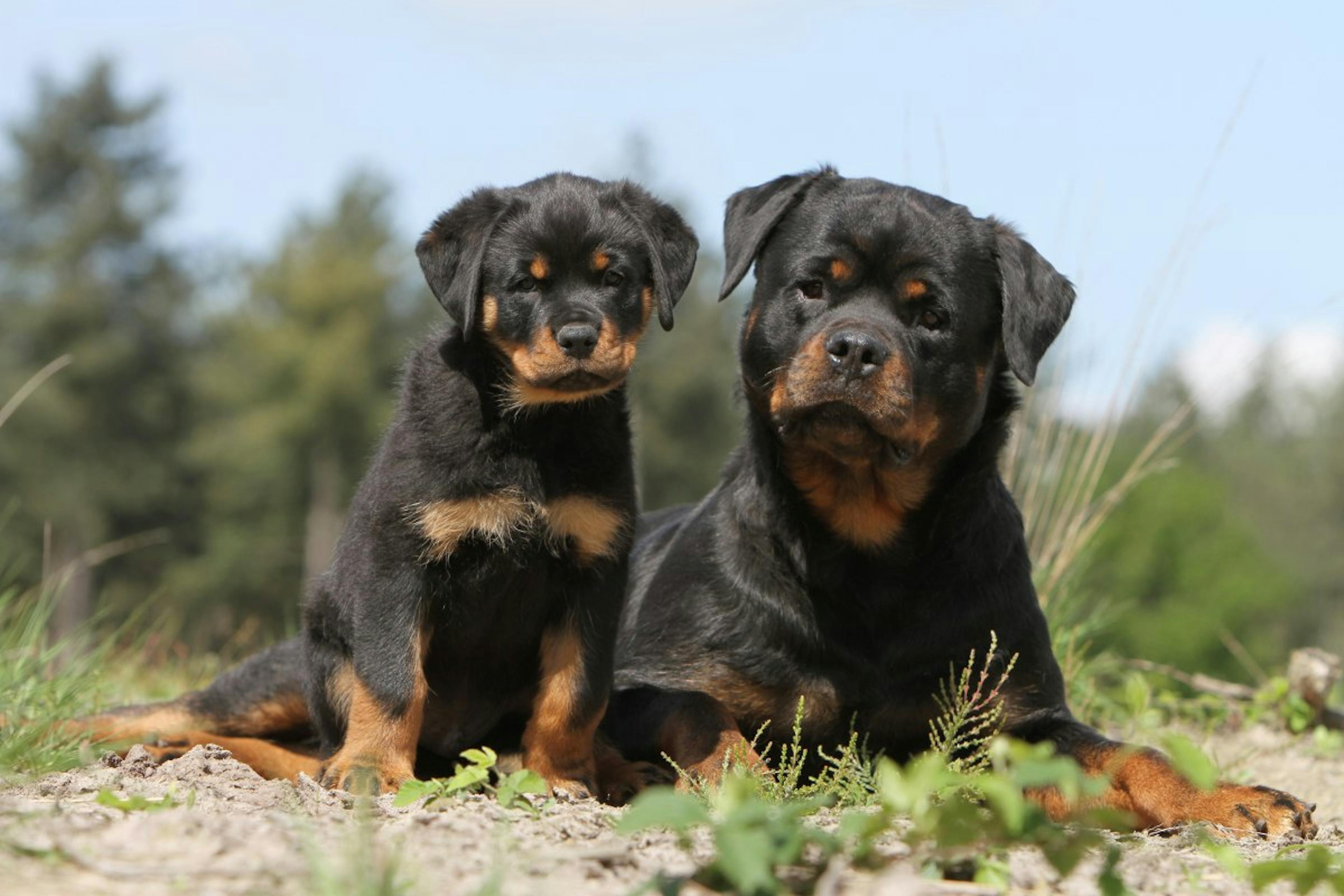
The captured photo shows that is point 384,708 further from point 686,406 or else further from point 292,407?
point 686,406

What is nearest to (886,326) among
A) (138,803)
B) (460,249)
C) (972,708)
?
(972,708)

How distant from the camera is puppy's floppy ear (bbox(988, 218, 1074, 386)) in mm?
4422

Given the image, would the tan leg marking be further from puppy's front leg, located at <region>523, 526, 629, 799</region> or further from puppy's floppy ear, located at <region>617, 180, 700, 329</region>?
puppy's floppy ear, located at <region>617, 180, 700, 329</region>

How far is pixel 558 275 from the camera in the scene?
4379 mm

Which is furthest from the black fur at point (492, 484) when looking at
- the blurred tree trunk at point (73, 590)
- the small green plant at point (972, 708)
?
the blurred tree trunk at point (73, 590)

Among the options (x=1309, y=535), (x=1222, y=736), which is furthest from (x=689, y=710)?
(x=1309, y=535)

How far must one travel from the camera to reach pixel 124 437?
1476 inches

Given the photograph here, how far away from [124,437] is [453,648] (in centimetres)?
3608

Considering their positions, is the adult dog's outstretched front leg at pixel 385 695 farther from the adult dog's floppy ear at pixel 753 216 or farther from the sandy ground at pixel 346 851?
the adult dog's floppy ear at pixel 753 216

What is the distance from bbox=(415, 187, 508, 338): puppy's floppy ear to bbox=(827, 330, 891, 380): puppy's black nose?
1.14 metres

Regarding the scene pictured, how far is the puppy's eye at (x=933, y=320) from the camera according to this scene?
4.41 m

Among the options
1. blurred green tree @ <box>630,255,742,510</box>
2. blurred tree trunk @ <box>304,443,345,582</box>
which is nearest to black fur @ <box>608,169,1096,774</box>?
blurred tree trunk @ <box>304,443,345,582</box>

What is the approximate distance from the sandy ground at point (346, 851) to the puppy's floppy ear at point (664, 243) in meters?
1.70

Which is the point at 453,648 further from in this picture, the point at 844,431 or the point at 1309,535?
the point at 1309,535
